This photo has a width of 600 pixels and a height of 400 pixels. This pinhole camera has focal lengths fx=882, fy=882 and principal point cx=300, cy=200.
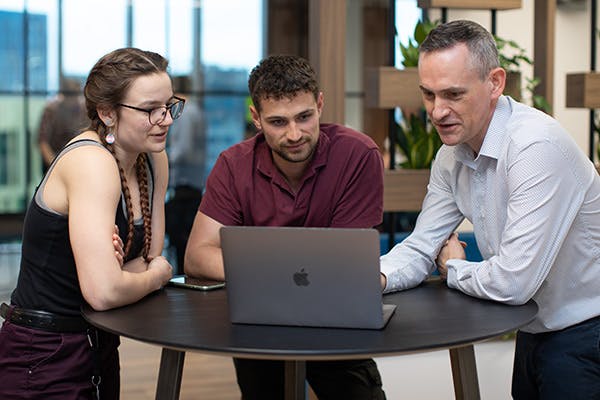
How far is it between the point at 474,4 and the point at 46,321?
9.45 ft

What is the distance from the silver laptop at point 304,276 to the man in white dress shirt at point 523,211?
15.5 inches

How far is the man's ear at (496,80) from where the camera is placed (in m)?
2.17

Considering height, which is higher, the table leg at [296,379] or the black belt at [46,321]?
the black belt at [46,321]

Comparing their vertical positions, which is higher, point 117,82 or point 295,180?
point 117,82

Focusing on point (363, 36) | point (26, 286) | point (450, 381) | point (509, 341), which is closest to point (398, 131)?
point (509, 341)

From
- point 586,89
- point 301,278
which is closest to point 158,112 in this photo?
point 301,278

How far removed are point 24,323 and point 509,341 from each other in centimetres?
242

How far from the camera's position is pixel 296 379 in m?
2.32

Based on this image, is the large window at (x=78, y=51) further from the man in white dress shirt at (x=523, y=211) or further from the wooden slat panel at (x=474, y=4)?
the man in white dress shirt at (x=523, y=211)

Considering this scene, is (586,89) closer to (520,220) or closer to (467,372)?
(520,220)

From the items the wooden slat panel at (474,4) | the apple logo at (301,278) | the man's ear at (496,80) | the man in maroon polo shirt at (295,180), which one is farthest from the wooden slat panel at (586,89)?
the apple logo at (301,278)

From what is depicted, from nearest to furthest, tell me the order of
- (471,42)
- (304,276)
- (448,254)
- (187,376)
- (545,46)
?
1. (304,276)
2. (471,42)
3. (448,254)
4. (187,376)
5. (545,46)

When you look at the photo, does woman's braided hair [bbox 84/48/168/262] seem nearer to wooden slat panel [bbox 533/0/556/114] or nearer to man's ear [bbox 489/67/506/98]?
man's ear [bbox 489/67/506/98]

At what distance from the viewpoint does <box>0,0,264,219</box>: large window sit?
8.03m
